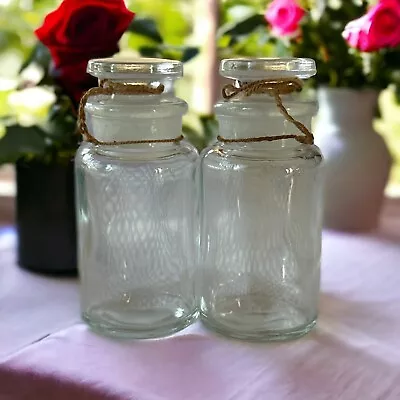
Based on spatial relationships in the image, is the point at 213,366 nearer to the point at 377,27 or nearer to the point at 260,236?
the point at 260,236

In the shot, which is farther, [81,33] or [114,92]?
[81,33]

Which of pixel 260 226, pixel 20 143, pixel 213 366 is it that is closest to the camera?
pixel 213 366

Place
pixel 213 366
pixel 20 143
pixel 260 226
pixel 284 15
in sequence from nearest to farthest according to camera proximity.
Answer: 1. pixel 213 366
2. pixel 260 226
3. pixel 20 143
4. pixel 284 15

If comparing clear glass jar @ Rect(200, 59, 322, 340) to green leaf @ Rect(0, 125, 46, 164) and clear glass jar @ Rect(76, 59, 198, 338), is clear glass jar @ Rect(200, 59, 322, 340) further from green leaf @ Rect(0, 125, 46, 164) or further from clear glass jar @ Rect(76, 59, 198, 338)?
green leaf @ Rect(0, 125, 46, 164)

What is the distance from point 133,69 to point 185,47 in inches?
12.0

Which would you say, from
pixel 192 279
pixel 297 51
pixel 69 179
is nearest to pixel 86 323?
pixel 192 279

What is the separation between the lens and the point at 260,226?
74 cm

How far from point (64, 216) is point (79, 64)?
19 centimetres

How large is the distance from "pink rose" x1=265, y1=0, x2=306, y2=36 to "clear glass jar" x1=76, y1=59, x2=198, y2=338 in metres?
0.28

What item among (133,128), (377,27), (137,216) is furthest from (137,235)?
(377,27)

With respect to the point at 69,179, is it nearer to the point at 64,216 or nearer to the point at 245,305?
the point at 64,216

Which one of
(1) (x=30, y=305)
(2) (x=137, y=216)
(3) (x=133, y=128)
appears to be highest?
(3) (x=133, y=128)

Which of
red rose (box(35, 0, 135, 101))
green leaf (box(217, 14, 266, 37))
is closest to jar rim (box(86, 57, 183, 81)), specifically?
red rose (box(35, 0, 135, 101))

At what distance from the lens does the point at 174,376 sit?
2.01ft
